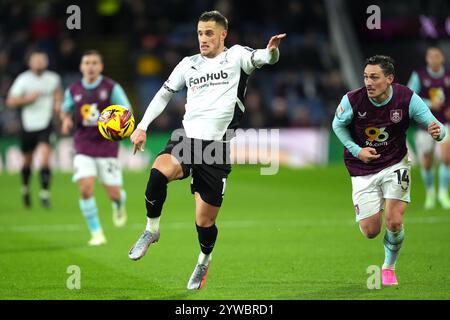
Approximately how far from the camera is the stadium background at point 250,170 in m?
9.71

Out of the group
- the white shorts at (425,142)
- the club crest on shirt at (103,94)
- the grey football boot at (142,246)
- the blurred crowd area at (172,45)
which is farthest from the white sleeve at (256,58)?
the blurred crowd area at (172,45)

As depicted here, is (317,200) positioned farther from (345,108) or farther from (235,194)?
(345,108)

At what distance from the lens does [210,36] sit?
885 cm

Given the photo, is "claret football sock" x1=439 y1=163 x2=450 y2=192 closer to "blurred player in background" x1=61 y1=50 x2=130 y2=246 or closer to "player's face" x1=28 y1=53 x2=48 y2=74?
"blurred player in background" x1=61 y1=50 x2=130 y2=246

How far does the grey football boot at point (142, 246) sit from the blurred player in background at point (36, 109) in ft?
28.5

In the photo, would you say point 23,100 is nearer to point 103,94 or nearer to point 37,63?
point 37,63

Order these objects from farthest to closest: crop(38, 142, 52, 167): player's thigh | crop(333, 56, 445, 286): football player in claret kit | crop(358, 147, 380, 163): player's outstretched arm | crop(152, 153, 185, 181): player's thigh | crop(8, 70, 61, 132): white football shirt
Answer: crop(8, 70, 61, 132): white football shirt
crop(38, 142, 52, 167): player's thigh
crop(333, 56, 445, 286): football player in claret kit
crop(358, 147, 380, 163): player's outstretched arm
crop(152, 153, 185, 181): player's thigh

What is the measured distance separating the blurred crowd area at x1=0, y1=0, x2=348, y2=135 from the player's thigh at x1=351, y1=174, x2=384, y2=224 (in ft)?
50.1

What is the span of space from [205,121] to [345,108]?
1.42 m

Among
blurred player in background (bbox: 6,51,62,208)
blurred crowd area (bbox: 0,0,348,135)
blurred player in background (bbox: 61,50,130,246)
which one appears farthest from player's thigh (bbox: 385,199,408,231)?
blurred crowd area (bbox: 0,0,348,135)

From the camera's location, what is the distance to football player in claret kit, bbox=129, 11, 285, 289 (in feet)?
28.7

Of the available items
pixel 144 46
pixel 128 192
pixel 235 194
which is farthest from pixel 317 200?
pixel 144 46

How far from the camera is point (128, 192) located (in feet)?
64.4

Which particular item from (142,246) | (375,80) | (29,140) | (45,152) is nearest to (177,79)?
(142,246)
